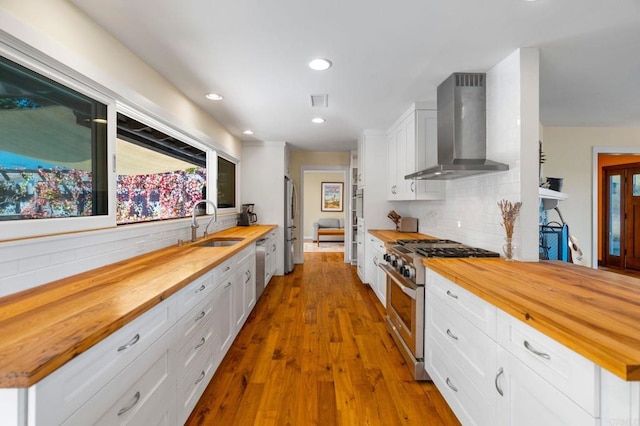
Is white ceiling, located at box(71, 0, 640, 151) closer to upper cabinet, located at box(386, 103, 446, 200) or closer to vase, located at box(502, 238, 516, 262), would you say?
upper cabinet, located at box(386, 103, 446, 200)

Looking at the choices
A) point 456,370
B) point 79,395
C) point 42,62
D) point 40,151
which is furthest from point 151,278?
point 456,370

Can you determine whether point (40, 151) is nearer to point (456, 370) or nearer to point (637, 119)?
point (456, 370)

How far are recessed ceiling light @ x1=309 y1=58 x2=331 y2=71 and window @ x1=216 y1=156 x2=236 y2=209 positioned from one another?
2377 millimetres

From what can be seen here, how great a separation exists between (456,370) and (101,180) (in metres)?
2.44


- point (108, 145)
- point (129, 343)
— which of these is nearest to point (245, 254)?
point (108, 145)

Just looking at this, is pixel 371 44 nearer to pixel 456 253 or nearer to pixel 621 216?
pixel 456 253

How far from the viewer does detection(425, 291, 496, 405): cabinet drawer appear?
1312 millimetres

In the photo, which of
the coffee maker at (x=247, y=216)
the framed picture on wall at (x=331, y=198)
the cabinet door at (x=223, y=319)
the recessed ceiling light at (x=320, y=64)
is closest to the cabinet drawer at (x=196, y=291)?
the cabinet door at (x=223, y=319)

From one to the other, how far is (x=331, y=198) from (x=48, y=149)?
28.0 feet

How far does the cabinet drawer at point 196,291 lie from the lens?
149cm

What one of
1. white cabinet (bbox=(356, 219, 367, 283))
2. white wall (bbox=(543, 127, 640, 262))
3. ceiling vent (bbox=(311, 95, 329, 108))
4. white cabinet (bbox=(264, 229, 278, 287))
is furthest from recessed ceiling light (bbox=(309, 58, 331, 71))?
white wall (bbox=(543, 127, 640, 262))

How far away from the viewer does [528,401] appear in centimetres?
107

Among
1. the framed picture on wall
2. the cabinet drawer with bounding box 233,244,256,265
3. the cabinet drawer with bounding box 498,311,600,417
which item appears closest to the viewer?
the cabinet drawer with bounding box 498,311,600,417

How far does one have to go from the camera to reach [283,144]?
16.5ft
